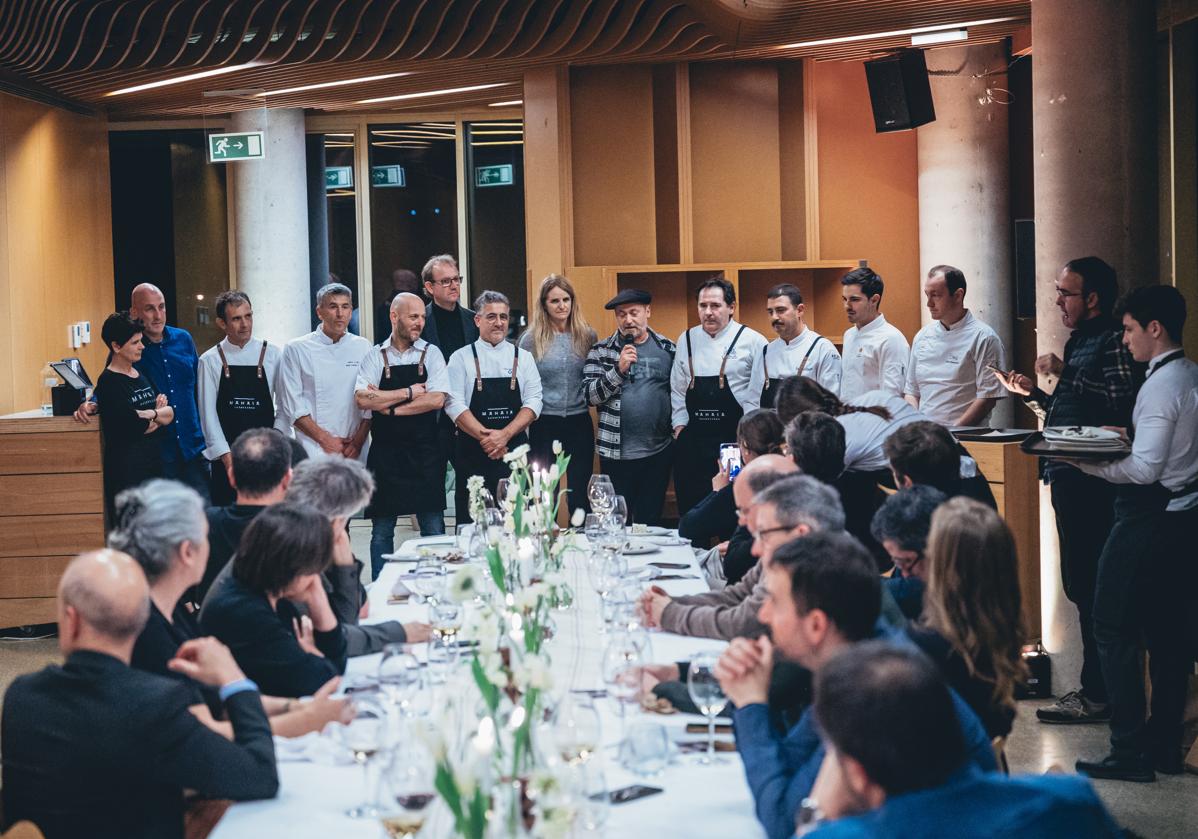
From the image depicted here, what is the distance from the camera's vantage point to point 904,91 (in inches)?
376

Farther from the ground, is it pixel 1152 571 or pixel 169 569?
pixel 169 569

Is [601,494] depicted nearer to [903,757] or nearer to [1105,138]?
[1105,138]

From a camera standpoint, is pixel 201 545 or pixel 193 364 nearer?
pixel 201 545

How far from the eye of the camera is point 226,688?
294 cm

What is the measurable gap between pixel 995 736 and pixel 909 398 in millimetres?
4708

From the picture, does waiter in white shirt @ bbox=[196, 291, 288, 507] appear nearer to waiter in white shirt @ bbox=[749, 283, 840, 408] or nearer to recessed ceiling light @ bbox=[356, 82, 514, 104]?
waiter in white shirt @ bbox=[749, 283, 840, 408]

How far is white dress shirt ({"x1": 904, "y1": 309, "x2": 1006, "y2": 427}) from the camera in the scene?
7281mm

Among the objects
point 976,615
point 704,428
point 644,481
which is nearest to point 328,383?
point 644,481

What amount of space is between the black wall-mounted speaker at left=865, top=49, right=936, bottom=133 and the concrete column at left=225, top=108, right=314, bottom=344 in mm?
5244

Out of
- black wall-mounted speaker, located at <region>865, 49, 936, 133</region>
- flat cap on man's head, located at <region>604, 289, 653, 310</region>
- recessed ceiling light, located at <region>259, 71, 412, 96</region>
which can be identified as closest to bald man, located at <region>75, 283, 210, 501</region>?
flat cap on man's head, located at <region>604, 289, 653, 310</region>

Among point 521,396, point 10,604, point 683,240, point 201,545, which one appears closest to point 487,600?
point 201,545

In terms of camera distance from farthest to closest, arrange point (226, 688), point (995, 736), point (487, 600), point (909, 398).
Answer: point (909, 398), point (487, 600), point (995, 736), point (226, 688)

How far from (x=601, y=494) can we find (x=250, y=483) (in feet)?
4.62

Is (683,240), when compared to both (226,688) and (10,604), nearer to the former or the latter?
(10,604)
